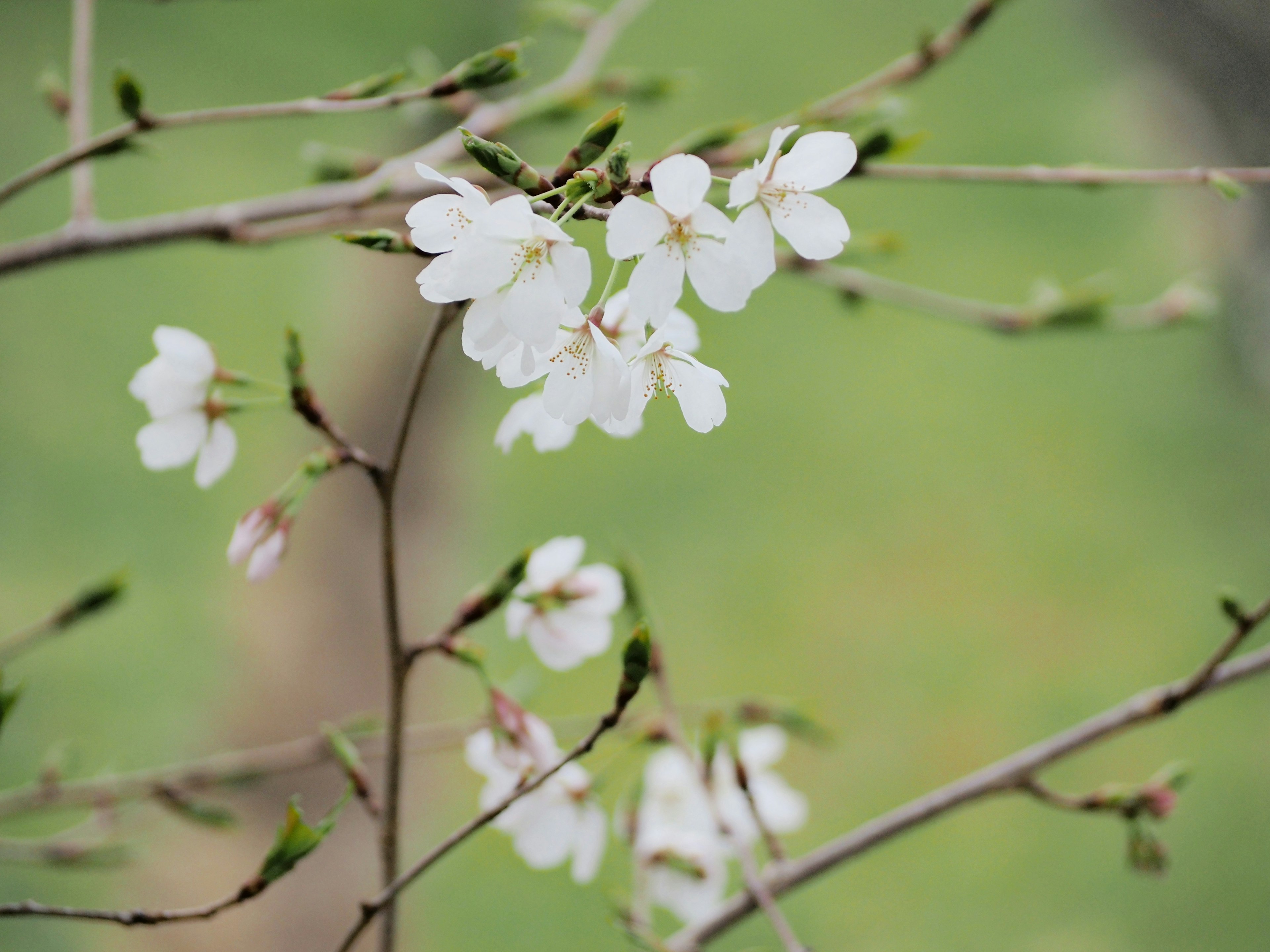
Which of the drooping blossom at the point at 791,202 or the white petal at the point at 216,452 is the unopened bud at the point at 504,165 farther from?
the white petal at the point at 216,452

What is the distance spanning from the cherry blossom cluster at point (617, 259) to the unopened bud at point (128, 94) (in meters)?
0.23

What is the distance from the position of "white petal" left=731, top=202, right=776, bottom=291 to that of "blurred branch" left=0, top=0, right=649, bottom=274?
267mm

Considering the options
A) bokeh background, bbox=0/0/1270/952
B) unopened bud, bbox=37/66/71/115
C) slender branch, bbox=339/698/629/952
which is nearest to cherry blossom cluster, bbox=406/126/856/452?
slender branch, bbox=339/698/629/952

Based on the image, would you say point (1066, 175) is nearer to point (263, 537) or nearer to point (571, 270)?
point (571, 270)

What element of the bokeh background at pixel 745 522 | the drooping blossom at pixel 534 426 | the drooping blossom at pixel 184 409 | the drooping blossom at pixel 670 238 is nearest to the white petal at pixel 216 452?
the drooping blossom at pixel 184 409

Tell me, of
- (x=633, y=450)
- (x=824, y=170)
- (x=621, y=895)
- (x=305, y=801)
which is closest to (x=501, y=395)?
(x=633, y=450)

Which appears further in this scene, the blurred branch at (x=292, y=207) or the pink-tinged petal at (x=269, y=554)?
the blurred branch at (x=292, y=207)

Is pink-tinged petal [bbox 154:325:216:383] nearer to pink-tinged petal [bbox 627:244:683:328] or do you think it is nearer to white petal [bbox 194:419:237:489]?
white petal [bbox 194:419:237:489]

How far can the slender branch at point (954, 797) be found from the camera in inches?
18.8

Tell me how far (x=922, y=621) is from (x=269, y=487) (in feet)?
3.78

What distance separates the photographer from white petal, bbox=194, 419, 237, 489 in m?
0.44

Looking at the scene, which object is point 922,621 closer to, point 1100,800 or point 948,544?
point 948,544

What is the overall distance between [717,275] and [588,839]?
Result: 35cm

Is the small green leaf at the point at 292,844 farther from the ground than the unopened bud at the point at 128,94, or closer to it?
closer to it
